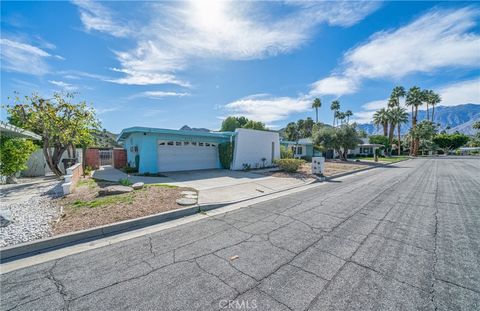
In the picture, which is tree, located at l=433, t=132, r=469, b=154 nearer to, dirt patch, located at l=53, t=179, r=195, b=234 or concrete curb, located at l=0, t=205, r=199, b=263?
dirt patch, located at l=53, t=179, r=195, b=234

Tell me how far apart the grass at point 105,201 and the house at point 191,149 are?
255 inches

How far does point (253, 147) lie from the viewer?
16391 mm

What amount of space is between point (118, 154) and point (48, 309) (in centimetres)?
1778

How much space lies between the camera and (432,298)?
243cm

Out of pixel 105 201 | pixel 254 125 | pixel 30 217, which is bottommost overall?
pixel 30 217

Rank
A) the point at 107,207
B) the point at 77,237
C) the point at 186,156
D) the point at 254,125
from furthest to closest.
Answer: the point at 254,125 < the point at 186,156 < the point at 107,207 < the point at 77,237

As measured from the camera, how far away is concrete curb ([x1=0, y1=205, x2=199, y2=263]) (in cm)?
348

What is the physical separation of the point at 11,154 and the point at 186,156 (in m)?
8.65

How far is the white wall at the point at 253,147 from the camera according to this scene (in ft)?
50.1

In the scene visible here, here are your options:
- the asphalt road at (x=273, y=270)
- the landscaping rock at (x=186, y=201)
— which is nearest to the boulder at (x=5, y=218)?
the asphalt road at (x=273, y=270)

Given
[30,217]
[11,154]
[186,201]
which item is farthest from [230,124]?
[30,217]

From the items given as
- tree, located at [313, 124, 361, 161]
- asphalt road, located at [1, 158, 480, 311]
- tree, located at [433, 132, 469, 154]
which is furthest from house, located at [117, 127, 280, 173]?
tree, located at [433, 132, 469, 154]

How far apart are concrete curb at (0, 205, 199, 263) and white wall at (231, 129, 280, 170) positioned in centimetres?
1025

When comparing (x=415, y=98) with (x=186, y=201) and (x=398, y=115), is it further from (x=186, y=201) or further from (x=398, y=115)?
(x=186, y=201)
